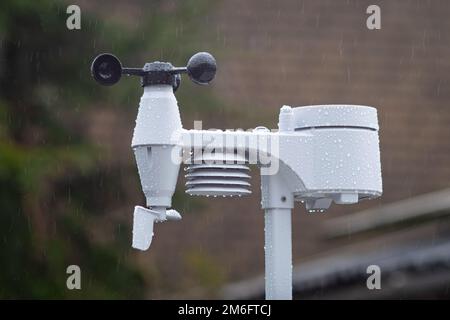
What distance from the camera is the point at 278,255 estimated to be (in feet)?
9.98

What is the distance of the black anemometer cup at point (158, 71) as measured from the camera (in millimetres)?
2994

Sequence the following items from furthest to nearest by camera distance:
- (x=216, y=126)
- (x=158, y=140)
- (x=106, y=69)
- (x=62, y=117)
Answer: (x=216, y=126), (x=62, y=117), (x=106, y=69), (x=158, y=140)

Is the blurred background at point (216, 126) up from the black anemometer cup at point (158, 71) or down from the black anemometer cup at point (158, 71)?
up

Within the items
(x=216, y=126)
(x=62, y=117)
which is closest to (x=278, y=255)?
(x=62, y=117)

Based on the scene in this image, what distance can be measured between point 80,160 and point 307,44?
123 inches

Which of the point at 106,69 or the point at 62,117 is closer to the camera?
the point at 106,69

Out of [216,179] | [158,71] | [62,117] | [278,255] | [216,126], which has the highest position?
[216,126]

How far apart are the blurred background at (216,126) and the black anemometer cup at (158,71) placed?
320 cm

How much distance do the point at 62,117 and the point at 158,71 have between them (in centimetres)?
416

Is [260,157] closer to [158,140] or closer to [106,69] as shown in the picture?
[158,140]

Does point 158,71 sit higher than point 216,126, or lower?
lower

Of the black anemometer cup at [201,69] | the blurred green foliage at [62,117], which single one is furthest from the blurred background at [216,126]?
the black anemometer cup at [201,69]

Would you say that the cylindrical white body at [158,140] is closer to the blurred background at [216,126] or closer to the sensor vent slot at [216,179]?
the sensor vent slot at [216,179]
